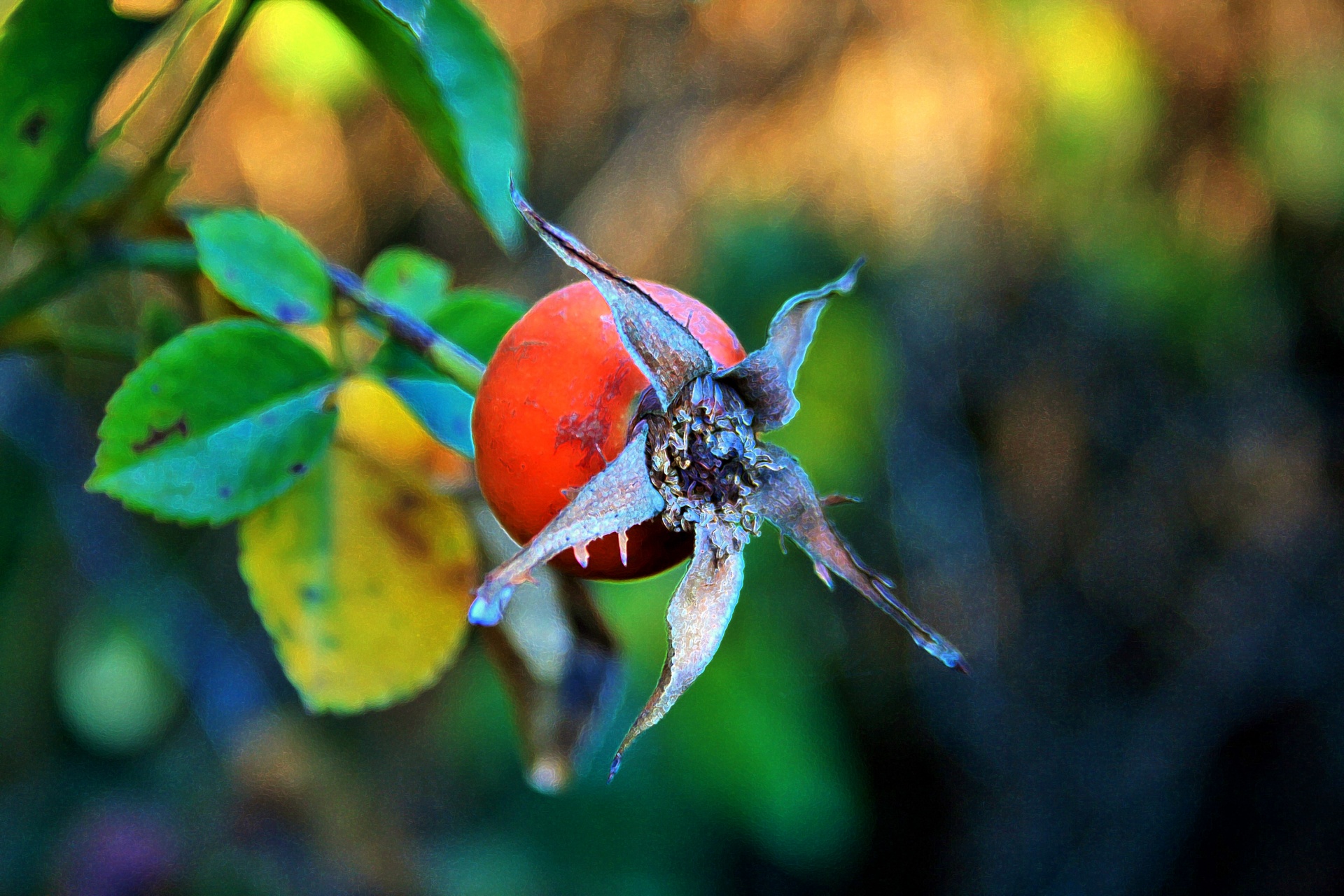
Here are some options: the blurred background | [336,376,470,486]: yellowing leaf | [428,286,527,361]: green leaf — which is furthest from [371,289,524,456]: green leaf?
the blurred background

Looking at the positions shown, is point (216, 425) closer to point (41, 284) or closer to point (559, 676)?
point (41, 284)

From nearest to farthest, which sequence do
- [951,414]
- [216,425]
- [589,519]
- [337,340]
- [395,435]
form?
[589,519]
[216,425]
[337,340]
[395,435]
[951,414]

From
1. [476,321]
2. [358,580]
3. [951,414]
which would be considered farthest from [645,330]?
[951,414]

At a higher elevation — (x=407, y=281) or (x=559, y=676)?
(x=407, y=281)

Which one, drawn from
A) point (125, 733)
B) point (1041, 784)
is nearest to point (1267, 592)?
point (1041, 784)

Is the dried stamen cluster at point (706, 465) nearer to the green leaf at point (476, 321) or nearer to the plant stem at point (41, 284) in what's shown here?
the green leaf at point (476, 321)

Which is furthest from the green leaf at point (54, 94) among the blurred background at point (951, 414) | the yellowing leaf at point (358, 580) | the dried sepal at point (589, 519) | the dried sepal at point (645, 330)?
the blurred background at point (951, 414)
